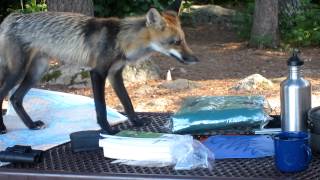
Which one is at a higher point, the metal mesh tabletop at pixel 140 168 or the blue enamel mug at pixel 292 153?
the blue enamel mug at pixel 292 153

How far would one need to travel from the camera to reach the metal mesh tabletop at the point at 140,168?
2113mm

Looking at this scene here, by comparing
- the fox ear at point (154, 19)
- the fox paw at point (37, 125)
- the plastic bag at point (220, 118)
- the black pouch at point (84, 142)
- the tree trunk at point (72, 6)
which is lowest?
the fox paw at point (37, 125)

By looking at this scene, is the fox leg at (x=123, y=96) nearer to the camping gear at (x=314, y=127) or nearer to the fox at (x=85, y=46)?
the fox at (x=85, y=46)

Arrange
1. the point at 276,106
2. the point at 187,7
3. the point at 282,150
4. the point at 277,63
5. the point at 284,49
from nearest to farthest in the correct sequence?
the point at 282,150 → the point at 276,106 → the point at 277,63 → the point at 284,49 → the point at 187,7

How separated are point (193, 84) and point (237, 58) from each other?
102 inches

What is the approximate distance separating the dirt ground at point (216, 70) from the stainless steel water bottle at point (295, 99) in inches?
132

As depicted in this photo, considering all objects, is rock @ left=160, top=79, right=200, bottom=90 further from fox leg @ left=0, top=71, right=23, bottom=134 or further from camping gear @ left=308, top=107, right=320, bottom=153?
camping gear @ left=308, top=107, right=320, bottom=153

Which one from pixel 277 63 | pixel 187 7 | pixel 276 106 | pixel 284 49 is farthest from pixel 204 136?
pixel 187 7

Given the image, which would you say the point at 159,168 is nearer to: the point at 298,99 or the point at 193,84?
the point at 298,99

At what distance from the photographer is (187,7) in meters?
14.1

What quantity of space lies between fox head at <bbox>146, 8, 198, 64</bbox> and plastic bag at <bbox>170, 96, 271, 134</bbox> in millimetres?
686

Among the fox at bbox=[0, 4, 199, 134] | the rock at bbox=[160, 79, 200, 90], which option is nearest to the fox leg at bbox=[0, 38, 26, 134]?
the fox at bbox=[0, 4, 199, 134]

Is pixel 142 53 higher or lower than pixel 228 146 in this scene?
higher

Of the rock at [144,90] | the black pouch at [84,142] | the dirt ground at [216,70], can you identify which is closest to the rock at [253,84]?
the dirt ground at [216,70]
